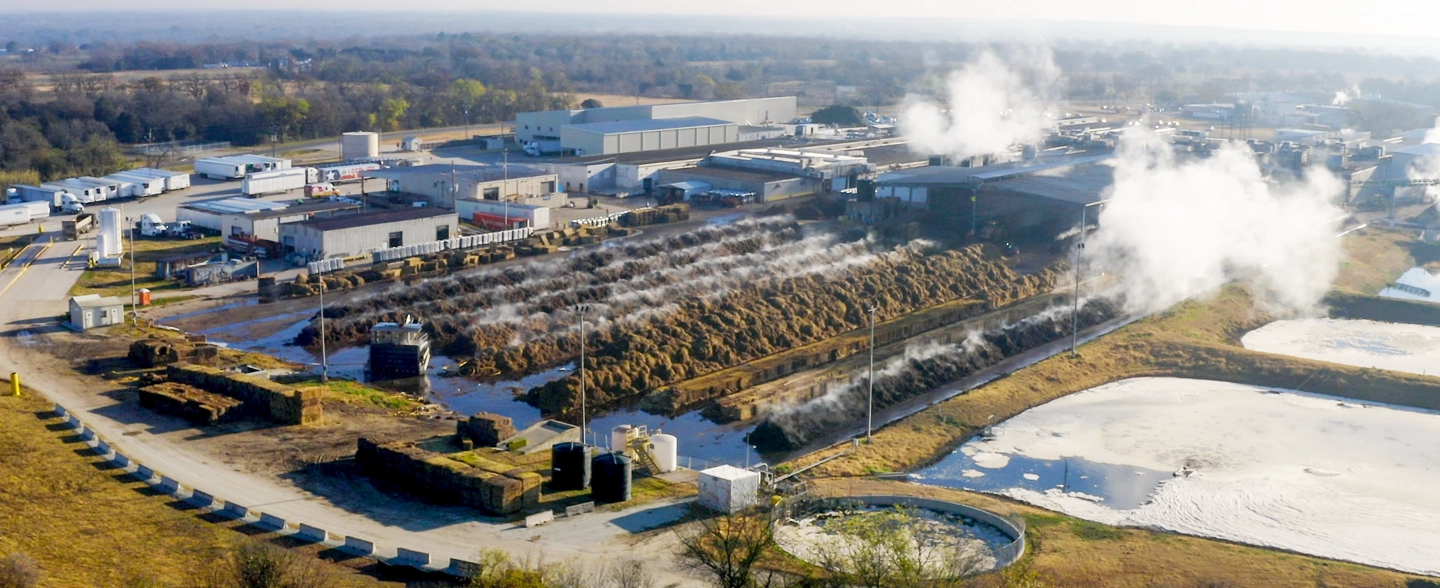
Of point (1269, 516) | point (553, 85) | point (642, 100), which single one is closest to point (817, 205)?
point (1269, 516)

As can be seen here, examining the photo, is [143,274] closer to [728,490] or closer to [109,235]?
[109,235]

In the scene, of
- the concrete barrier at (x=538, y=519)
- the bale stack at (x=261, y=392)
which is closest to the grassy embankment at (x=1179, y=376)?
the concrete barrier at (x=538, y=519)

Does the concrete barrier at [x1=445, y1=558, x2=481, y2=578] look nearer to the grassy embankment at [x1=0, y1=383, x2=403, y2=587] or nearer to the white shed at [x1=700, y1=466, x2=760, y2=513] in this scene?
the grassy embankment at [x1=0, y1=383, x2=403, y2=587]

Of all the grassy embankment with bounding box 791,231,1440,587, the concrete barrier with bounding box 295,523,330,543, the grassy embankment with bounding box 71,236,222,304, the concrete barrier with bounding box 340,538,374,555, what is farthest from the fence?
the concrete barrier with bounding box 340,538,374,555

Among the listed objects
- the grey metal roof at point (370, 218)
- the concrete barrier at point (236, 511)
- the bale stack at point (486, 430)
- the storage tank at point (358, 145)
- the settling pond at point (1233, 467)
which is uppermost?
the storage tank at point (358, 145)

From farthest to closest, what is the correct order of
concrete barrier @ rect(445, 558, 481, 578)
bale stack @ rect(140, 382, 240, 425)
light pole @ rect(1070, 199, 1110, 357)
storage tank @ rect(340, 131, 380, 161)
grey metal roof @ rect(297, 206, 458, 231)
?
1. storage tank @ rect(340, 131, 380, 161)
2. grey metal roof @ rect(297, 206, 458, 231)
3. light pole @ rect(1070, 199, 1110, 357)
4. bale stack @ rect(140, 382, 240, 425)
5. concrete barrier @ rect(445, 558, 481, 578)

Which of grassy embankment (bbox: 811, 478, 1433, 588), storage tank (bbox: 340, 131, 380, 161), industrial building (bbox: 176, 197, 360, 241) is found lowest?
grassy embankment (bbox: 811, 478, 1433, 588)

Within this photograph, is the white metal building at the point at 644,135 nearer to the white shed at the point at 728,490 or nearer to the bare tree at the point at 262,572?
the white shed at the point at 728,490
